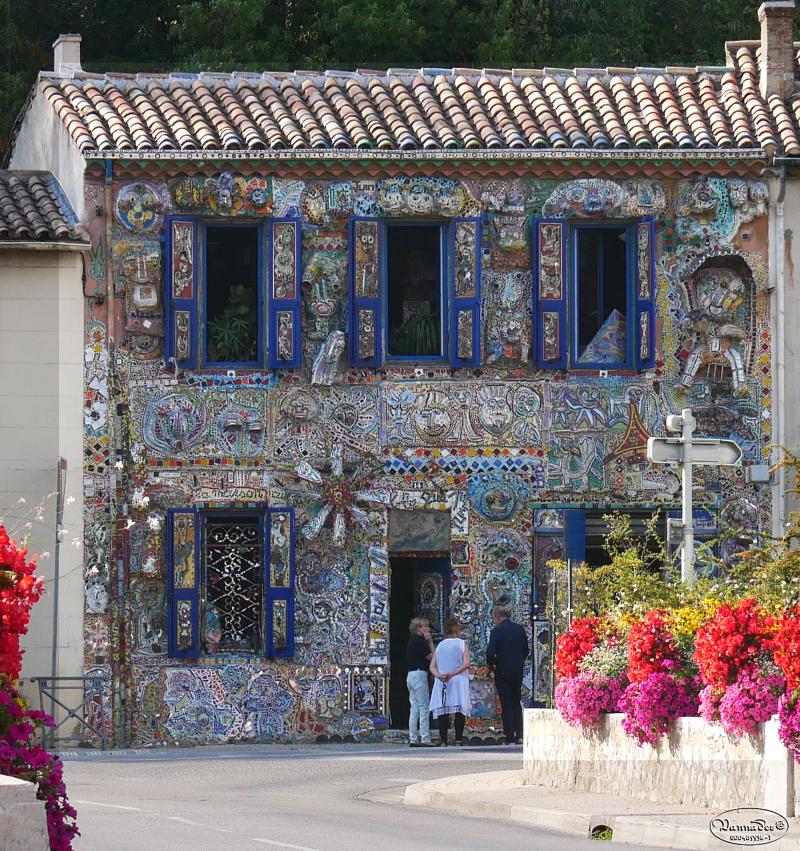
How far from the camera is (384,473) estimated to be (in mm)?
30078

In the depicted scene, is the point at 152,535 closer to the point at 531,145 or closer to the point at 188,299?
the point at 188,299

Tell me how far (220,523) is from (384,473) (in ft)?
7.41

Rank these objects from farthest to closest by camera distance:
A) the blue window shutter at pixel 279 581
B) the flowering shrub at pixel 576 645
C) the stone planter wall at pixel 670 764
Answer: the blue window shutter at pixel 279 581, the flowering shrub at pixel 576 645, the stone planter wall at pixel 670 764

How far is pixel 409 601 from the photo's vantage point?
3064cm

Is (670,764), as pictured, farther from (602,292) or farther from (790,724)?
(602,292)

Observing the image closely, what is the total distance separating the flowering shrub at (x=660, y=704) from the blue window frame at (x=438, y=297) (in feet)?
36.7

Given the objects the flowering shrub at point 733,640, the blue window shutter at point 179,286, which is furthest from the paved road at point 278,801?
the blue window shutter at point 179,286

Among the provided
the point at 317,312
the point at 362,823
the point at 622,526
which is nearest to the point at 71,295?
the point at 317,312

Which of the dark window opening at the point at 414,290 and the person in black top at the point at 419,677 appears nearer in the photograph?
the person in black top at the point at 419,677

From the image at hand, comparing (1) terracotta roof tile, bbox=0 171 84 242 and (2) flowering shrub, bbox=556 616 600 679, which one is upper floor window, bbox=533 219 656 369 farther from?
(2) flowering shrub, bbox=556 616 600 679

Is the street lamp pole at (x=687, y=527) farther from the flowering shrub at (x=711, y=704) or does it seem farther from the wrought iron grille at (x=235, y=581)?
the wrought iron grille at (x=235, y=581)

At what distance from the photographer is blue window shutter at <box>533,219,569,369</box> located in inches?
1188

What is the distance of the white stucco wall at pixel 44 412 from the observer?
29453mm

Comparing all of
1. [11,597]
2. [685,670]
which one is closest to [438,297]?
[685,670]
